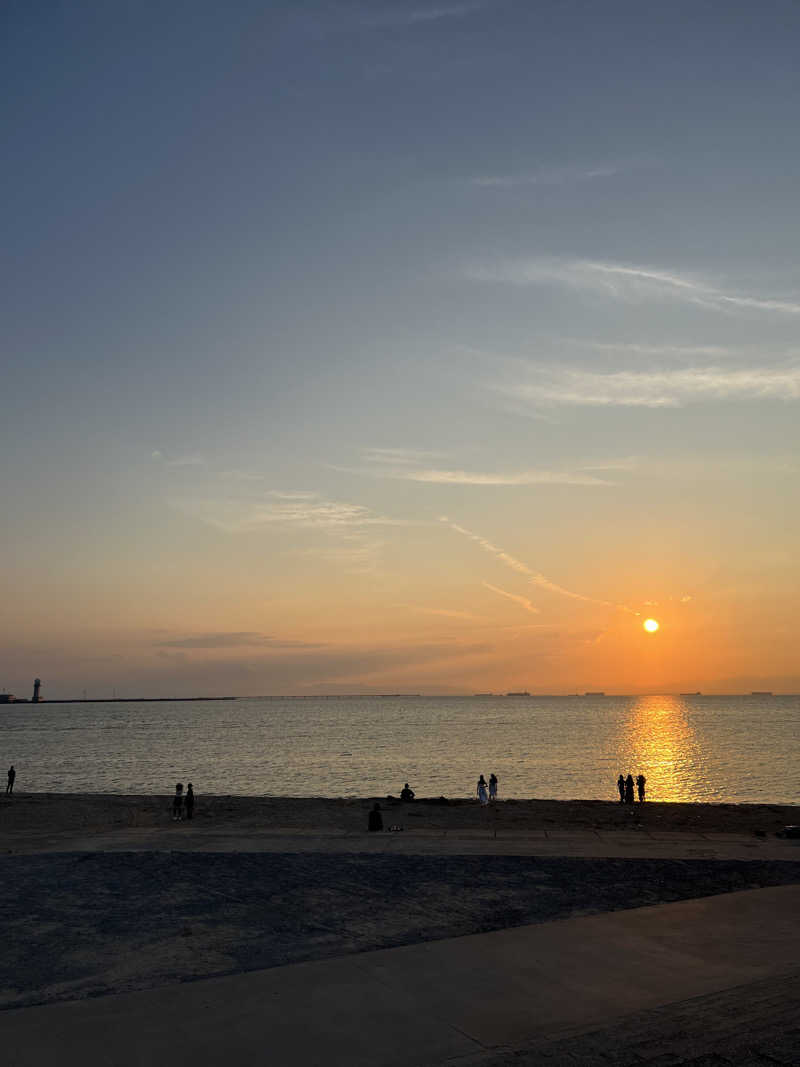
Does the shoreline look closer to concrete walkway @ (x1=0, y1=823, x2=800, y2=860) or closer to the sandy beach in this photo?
the sandy beach

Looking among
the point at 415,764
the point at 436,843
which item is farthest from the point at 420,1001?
the point at 415,764

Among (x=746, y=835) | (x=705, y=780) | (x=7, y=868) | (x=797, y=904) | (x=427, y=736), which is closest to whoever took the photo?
(x=797, y=904)

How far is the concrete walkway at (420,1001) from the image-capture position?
8219mm

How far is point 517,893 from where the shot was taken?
15484 mm

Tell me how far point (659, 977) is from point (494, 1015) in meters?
2.66

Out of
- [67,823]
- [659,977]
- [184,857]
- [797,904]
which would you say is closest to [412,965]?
[659,977]

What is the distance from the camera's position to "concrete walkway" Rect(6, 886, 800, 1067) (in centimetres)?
822

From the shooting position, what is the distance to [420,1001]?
9602 millimetres

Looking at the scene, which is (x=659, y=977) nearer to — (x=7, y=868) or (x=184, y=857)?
(x=184, y=857)

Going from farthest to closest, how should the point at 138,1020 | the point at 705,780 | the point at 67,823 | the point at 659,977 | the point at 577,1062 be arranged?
the point at 705,780, the point at 67,823, the point at 659,977, the point at 138,1020, the point at 577,1062

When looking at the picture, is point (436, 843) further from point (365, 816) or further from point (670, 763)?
point (670, 763)

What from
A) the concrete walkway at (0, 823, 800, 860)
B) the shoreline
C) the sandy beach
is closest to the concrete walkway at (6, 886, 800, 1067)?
the sandy beach

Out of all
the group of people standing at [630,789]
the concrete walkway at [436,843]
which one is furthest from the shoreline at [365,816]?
the concrete walkway at [436,843]

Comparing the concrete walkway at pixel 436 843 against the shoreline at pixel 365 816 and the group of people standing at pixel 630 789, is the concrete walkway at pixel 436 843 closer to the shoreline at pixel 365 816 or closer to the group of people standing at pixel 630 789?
the shoreline at pixel 365 816
